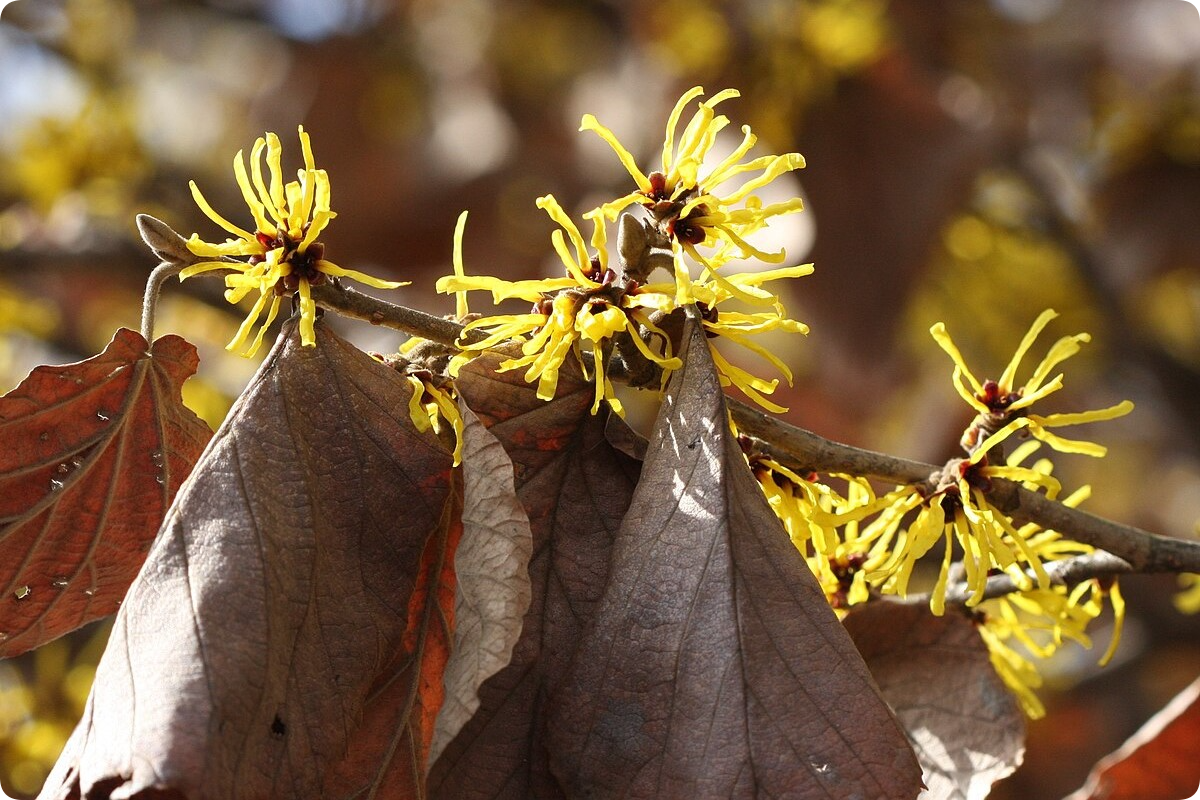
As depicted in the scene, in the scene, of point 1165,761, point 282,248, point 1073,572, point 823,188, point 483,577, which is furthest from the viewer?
point 823,188

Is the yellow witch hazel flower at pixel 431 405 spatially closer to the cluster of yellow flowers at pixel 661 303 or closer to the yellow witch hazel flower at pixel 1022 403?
the cluster of yellow flowers at pixel 661 303

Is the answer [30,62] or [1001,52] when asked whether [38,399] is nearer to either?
[1001,52]

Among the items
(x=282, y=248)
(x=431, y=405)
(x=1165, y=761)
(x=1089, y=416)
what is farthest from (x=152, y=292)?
Answer: (x=1165, y=761)

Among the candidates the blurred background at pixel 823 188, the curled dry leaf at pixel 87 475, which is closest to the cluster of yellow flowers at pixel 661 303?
the curled dry leaf at pixel 87 475

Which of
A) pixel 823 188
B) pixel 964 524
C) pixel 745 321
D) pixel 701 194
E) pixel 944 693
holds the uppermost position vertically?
pixel 823 188

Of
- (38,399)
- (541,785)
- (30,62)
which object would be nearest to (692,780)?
(541,785)

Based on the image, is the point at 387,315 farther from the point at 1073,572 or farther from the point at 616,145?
the point at 1073,572
